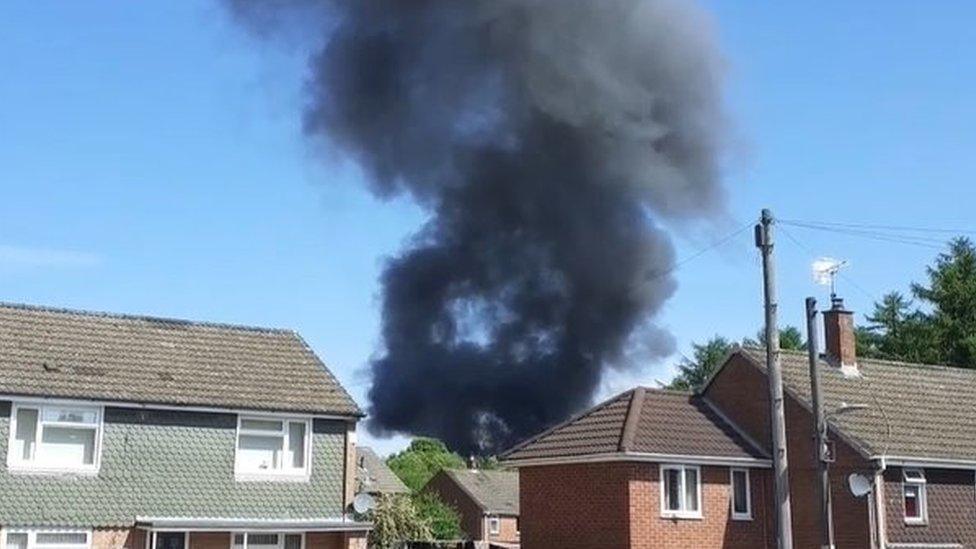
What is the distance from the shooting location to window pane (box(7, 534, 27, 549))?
24.9m

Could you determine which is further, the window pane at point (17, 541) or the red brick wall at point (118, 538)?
the red brick wall at point (118, 538)

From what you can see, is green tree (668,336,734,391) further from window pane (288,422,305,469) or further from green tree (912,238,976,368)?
window pane (288,422,305,469)

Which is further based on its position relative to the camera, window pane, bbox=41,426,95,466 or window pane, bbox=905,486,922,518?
window pane, bbox=905,486,922,518

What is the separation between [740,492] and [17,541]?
66.6 ft

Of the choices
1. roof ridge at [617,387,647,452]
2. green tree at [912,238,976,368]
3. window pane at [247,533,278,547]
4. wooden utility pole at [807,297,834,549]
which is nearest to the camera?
wooden utility pole at [807,297,834,549]

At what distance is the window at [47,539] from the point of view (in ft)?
82.1

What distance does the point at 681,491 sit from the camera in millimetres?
34062

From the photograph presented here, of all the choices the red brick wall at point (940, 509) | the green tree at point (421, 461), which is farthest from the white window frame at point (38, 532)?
the green tree at point (421, 461)

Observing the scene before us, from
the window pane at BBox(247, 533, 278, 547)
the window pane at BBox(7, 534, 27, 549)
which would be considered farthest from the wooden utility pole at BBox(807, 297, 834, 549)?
the window pane at BBox(7, 534, 27, 549)

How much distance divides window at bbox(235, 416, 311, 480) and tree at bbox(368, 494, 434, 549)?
26.8ft

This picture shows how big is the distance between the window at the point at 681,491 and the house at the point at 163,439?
9131mm

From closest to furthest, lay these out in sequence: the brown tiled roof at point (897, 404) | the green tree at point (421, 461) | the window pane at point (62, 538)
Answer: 1. the window pane at point (62, 538)
2. the brown tiled roof at point (897, 404)
3. the green tree at point (421, 461)

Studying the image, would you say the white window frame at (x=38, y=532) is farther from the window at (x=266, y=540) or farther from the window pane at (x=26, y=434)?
the window at (x=266, y=540)

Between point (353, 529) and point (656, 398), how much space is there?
12.0 meters
